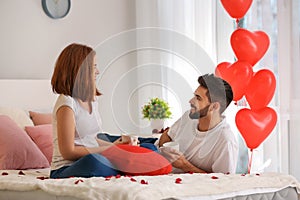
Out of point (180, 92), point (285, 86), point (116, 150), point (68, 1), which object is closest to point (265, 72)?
point (285, 86)

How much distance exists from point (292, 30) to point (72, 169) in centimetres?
201

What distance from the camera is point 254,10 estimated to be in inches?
168

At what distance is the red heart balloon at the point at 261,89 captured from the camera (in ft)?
12.0

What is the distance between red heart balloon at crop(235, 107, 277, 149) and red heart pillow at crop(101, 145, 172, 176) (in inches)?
43.6

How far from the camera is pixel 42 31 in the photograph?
4523mm

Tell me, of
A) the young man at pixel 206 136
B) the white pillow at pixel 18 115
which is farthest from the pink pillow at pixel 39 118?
the young man at pixel 206 136

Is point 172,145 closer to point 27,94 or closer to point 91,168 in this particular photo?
point 91,168

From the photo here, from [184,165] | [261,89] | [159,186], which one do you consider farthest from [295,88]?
[159,186]

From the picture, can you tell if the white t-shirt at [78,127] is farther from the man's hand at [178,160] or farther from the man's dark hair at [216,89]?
the man's dark hair at [216,89]

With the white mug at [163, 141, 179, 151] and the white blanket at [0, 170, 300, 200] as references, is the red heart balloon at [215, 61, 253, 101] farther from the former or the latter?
the white blanket at [0, 170, 300, 200]

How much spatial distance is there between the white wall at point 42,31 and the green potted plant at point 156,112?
36.5 inches

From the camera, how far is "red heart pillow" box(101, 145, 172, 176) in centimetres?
265

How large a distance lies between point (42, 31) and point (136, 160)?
2.17 m

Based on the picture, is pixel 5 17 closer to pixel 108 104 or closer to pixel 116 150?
pixel 108 104
